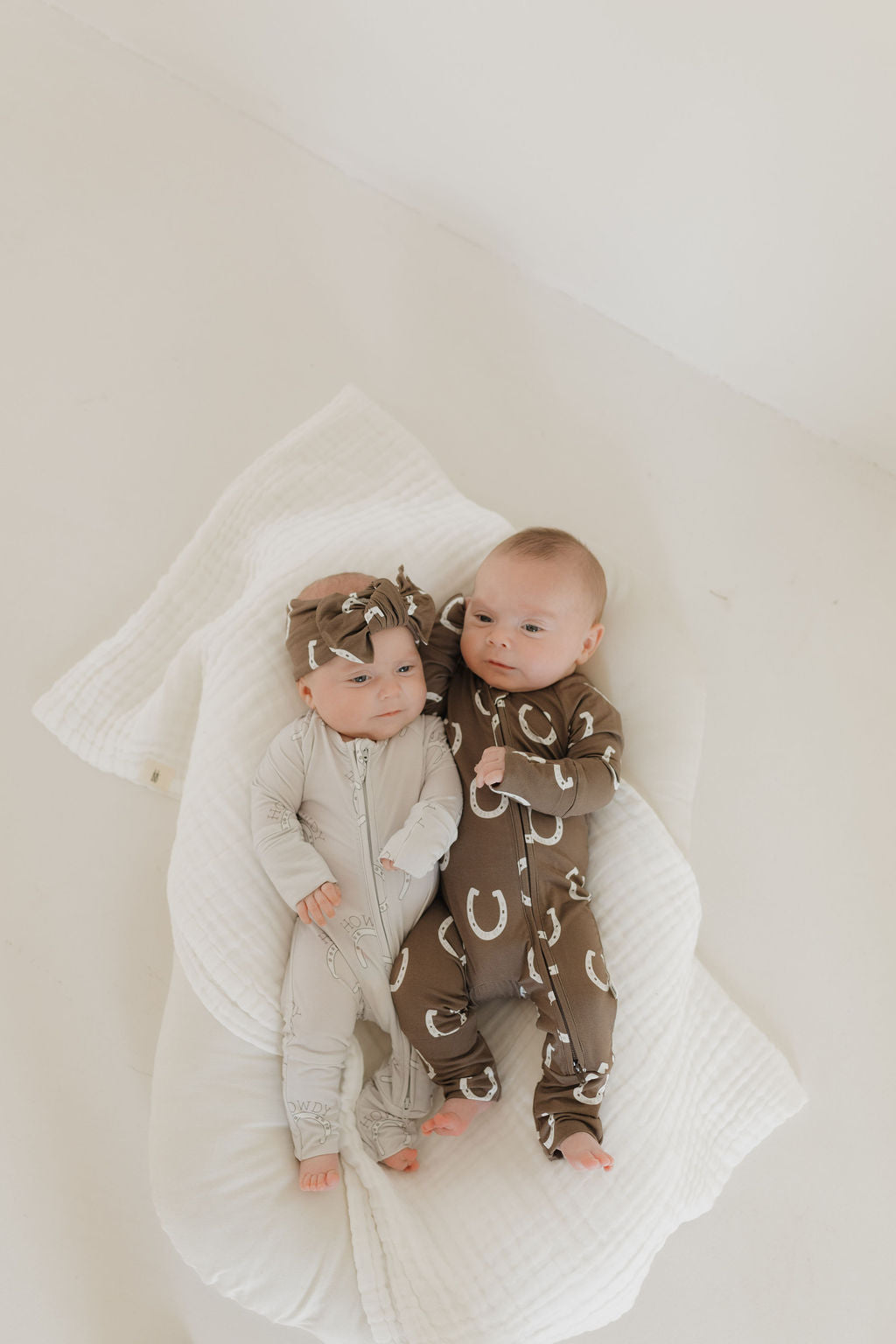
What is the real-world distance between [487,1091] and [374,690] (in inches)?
20.5

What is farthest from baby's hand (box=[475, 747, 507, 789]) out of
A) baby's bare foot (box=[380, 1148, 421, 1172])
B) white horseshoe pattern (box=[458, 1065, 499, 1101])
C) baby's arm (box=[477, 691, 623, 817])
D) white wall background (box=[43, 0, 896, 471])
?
white wall background (box=[43, 0, 896, 471])

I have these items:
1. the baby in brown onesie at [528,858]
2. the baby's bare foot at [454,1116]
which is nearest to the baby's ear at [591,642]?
the baby in brown onesie at [528,858]

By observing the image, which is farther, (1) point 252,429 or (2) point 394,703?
(1) point 252,429

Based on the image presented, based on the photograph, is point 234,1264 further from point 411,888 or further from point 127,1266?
point 411,888

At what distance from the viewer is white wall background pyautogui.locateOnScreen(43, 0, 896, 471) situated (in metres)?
1.31

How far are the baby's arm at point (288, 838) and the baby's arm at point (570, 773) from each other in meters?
0.24

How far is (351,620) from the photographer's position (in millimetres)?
1200

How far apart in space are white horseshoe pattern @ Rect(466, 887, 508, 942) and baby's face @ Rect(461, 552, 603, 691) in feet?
0.92

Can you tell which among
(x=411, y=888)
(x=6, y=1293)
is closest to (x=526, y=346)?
(x=411, y=888)

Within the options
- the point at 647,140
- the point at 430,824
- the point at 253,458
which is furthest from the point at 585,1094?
the point at 647,140

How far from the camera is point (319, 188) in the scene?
1.91m

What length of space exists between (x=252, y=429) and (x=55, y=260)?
51 centimetres

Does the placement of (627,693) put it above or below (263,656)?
above

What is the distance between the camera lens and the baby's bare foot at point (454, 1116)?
45.9 inches
